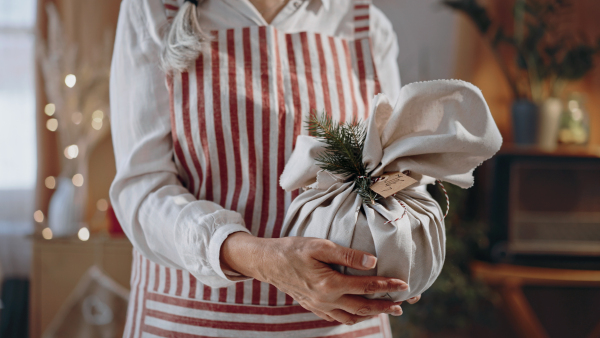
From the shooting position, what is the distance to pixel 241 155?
0.75 meters

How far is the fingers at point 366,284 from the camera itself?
53 centimetres

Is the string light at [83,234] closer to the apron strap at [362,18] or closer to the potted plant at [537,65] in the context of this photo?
the apron strap at [362,18]

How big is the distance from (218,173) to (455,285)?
1687 mm

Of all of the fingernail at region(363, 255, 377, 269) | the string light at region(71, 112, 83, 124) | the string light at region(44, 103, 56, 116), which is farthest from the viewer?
the string light at region(44, 103, 56, 116)

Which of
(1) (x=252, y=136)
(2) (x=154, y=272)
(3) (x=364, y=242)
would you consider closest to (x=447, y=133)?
(3) (x=364, y=242)

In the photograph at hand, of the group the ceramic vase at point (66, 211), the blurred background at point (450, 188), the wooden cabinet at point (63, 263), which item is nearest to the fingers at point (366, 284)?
the blurred background at point (450, 188)

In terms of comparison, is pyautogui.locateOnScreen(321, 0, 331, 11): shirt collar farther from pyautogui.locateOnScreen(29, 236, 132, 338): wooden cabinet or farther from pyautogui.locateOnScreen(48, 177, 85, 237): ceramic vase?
pyautogui.locateOnScreen(48, 177, 85, 237): ceramic vase

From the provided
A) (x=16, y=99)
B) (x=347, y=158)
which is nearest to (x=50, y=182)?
(x=16, y=99)

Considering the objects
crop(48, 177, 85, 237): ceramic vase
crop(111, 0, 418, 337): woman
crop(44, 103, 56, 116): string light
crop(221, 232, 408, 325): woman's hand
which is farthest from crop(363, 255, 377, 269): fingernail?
crop(44, 103, 56, 116): string light

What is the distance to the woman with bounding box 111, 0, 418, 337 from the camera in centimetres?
70

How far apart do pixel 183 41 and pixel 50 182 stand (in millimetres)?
2184

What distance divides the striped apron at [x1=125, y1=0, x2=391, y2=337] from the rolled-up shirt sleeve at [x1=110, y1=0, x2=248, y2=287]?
0.09 feet

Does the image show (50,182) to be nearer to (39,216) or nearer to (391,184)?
(39,216)

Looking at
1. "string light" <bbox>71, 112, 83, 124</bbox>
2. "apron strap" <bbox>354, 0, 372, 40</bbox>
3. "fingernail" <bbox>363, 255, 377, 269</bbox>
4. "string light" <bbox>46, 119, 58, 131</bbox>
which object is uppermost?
"apron strap" <bbox>354, 0, 372, 40</bbox>
